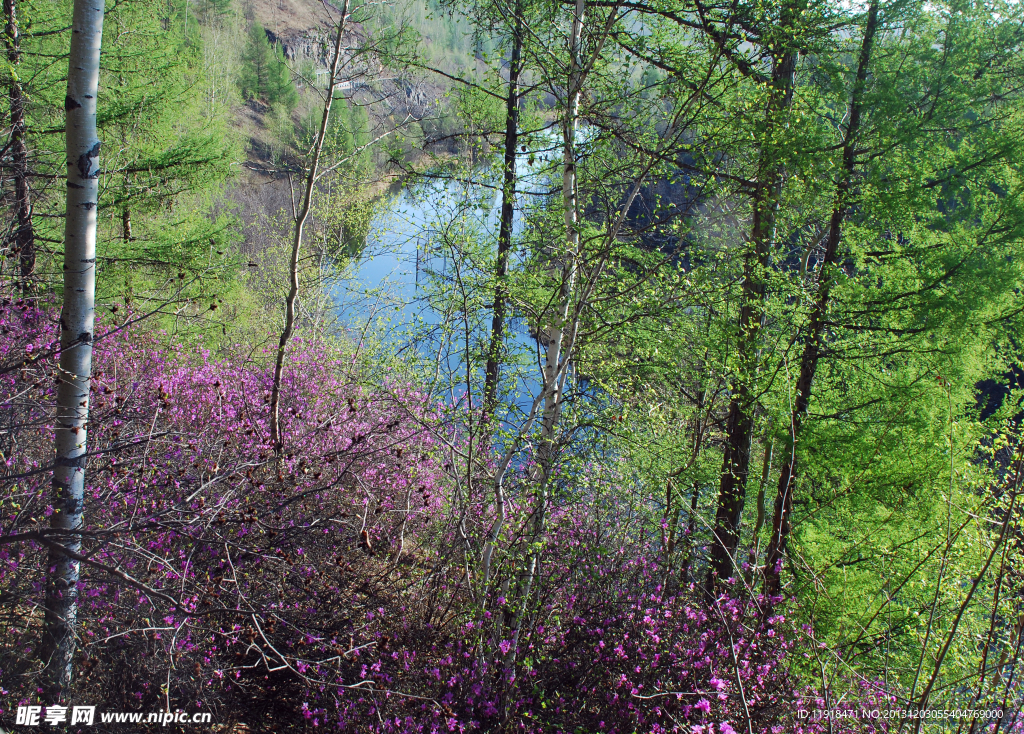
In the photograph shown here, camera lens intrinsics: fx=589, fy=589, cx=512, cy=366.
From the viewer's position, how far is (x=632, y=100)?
4723 millimetres

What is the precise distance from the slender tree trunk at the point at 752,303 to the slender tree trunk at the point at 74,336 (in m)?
4.44

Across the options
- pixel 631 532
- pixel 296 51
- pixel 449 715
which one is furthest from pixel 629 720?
pixel 296 51

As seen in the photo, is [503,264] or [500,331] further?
[503,264]

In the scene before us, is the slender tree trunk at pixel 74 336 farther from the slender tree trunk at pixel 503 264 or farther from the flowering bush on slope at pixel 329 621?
the slender tree trunk at pixel 503 264

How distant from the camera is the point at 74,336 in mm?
3062

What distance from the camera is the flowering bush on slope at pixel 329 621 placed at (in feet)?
11.1

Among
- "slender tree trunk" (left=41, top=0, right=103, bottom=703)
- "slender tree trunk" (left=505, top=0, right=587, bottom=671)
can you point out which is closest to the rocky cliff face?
"slender tree trunk" (left=505, top=0, right=587, bottom=671)

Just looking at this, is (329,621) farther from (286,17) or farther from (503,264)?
(286,17)

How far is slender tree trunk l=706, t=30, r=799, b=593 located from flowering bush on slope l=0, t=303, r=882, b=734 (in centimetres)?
128

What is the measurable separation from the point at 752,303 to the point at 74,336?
4.95 meters

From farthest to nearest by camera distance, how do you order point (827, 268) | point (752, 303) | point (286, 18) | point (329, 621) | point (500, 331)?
point (286, 18) → point (827, 268) → point (752, 303) → point (500, 331) → point (329, 621)

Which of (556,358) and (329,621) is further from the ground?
(556,358)

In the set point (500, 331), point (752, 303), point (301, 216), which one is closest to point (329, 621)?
point (500, 331)

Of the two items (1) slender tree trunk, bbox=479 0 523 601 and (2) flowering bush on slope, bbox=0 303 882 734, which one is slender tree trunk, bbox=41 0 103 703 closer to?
(2) flowering bush on slope, bbox=0 303 882 734
